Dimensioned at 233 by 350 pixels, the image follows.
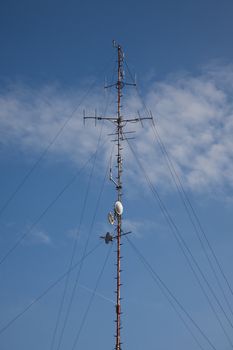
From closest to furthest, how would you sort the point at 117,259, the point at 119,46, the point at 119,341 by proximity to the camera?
the point at 119,341 < the point at 117,259 < the point at 119,46

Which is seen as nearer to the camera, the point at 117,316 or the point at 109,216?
the point at 117,316

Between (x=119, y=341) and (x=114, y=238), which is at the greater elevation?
(x=114, y=238)

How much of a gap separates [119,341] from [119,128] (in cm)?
1251

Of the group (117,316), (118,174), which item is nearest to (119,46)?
(118,174)

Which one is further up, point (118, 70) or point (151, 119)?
point (118, 70)

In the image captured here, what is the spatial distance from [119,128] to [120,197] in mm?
4344

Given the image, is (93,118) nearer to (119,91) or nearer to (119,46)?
(119,91)

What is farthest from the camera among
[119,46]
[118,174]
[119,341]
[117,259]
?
[119,46]

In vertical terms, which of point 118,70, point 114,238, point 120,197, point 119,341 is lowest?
point 119,341

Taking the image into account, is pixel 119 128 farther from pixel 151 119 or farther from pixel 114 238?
pixel 114 238

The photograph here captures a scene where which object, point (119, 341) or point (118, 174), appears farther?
point (118, 174)

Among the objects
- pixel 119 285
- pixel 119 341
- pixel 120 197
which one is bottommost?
pixel 119 341

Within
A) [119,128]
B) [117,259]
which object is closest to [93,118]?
[119,128]

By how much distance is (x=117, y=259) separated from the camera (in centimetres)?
3055
